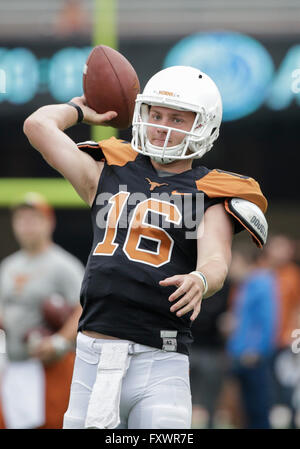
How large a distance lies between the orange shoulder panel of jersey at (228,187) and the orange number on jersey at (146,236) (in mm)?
144

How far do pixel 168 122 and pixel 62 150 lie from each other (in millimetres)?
400

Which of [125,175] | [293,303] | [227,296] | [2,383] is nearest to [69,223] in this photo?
[227,296]

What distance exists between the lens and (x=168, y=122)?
10.5 feet

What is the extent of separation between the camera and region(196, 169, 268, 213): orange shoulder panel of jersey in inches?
122

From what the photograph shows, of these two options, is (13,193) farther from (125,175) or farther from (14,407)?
(125,175)

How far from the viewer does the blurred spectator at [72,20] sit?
7.86 metres

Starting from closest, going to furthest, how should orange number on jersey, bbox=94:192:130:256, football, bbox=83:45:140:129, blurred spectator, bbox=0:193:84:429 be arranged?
orange number on jersey, bbox=94:192:130:256
football, bbox=83:45:140:129
blurred spectator, bbox=0:193:84:429

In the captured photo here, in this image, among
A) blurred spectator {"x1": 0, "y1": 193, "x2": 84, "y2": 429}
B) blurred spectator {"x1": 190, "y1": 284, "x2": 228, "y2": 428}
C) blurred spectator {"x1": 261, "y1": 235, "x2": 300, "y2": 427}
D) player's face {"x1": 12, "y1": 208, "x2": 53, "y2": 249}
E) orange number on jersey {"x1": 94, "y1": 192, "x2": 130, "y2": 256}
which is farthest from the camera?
blurred spectator {"x1": 190, "y1": 284, "x2": 228, "y2": 428}

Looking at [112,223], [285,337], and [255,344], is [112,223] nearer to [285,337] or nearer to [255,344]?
[255,344]

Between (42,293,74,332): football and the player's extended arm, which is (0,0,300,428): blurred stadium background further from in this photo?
the player's extended arm

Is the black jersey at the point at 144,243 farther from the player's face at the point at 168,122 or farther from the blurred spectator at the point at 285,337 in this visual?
the blurred spectator at the point at 285,337

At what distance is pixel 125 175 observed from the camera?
3193 millimetres

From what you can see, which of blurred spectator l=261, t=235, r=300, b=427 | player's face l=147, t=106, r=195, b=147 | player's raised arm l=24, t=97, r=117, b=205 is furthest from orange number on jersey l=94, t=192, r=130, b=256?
blurred spectator l=261, t=235, r=300, b=427

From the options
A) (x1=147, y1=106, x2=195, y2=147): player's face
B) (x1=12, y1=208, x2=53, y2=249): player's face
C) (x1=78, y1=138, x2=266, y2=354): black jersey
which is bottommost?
(x1=12, y1=208, x2=53, y2=249): player's face
